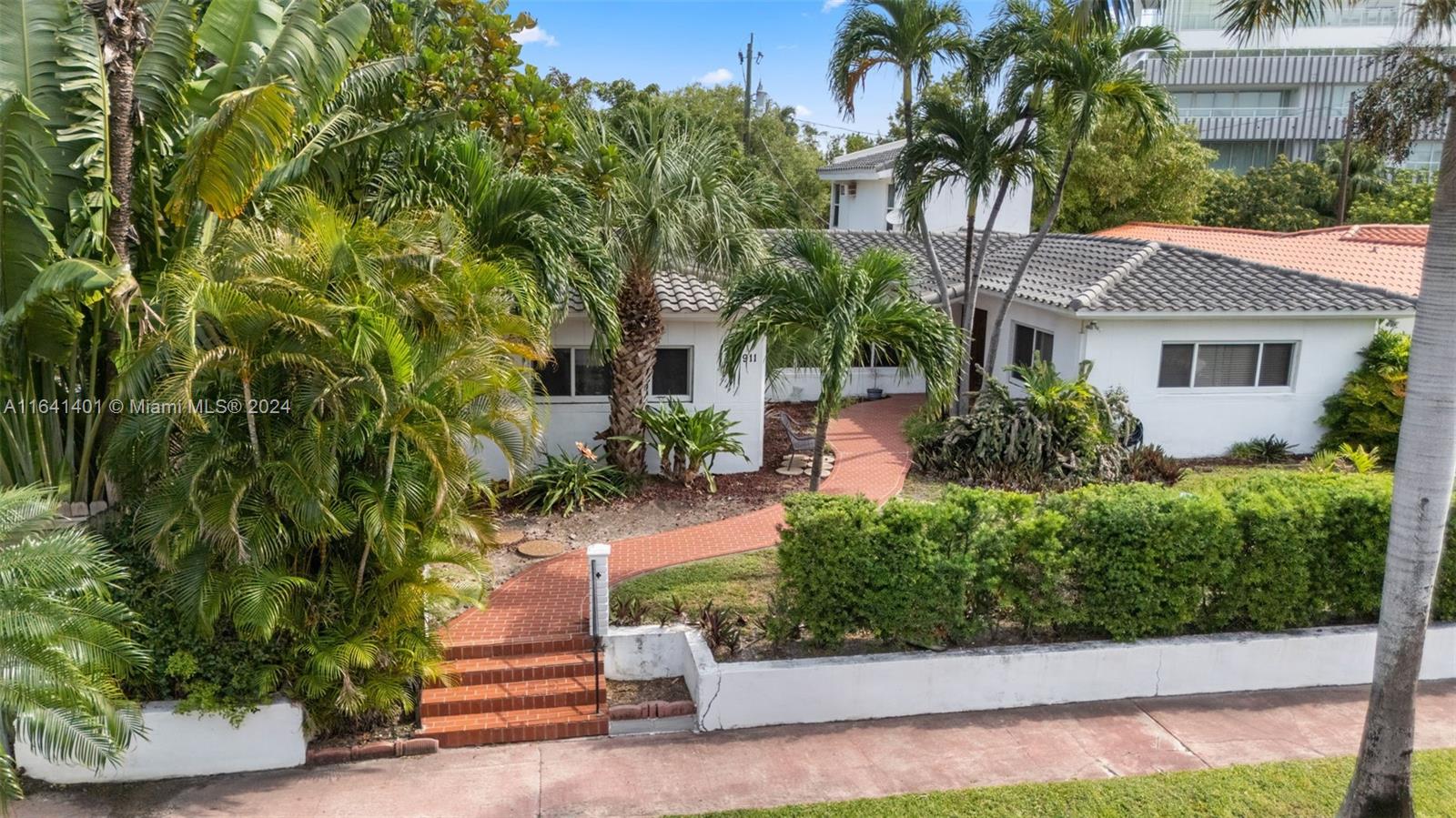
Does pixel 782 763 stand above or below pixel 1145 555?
below

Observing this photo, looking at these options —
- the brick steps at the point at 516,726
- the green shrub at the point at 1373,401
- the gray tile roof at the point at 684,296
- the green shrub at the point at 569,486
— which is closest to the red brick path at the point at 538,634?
the brick steps at the point at 516,726

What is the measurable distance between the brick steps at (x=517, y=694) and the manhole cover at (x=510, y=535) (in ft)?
9.65

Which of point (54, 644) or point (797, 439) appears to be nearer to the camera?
point (54, 644)

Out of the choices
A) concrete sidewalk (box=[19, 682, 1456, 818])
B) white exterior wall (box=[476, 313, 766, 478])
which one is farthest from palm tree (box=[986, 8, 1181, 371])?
concrete sidewalk (box=[19, 682, 1456, 818])

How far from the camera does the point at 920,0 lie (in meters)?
15.0

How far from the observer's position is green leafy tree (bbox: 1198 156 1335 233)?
37781mm

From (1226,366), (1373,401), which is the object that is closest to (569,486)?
(1226,366)

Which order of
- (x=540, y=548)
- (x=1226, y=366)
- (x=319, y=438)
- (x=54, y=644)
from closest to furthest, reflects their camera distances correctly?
(x=54, y=644) → (x=319, y=438) → (x=540, y=548) → (x=1226, y=366)

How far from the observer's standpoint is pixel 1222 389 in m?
17.2

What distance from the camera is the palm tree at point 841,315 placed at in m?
10.5

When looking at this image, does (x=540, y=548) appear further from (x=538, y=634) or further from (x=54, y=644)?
(x=54, y=644)

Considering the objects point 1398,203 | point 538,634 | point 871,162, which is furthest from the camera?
point 1398,203

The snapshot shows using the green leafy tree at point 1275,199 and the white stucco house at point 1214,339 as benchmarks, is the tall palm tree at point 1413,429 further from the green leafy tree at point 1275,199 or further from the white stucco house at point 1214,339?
the green leafy tree at point 1275,199

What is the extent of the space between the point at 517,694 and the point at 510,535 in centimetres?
396
